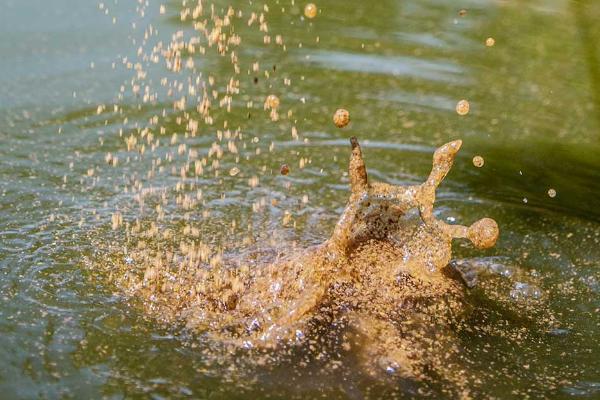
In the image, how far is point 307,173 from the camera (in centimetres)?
359

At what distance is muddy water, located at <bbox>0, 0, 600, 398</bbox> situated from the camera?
2398mm

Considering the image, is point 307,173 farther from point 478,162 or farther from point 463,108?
point 463,108

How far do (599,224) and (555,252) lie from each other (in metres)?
0.29

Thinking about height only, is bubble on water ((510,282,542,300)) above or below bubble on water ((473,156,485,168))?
below

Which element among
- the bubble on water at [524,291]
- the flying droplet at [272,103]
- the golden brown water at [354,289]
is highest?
the flying droplet at [272,103]

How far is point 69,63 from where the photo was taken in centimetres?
446

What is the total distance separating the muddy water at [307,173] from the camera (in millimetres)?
2398

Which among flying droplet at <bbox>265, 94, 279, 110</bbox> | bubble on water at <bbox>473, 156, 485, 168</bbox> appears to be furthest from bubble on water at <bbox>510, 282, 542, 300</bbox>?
flying droplet at <bbox>265, 94, 279, 110</bbox>

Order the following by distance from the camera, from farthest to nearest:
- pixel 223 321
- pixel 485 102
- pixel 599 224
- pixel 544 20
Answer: pixel 544 20, pixel 485 102, pixel 599 224, pixel 223 321

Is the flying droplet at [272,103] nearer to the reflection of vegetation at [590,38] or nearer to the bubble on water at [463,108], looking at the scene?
the bubble on water at [463,108]

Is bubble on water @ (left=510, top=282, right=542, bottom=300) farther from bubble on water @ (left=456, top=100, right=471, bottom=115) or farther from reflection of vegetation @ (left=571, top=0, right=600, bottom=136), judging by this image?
reflection of vegetation @ (left=571, top=0, right=600, bottom=136)

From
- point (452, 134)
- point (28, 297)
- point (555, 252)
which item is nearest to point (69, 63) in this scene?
point (452, 134)

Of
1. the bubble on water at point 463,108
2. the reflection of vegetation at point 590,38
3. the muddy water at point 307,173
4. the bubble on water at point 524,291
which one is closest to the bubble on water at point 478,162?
the muddy water at point 307,173

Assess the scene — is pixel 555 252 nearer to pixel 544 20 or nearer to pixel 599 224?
pixel 599 224
